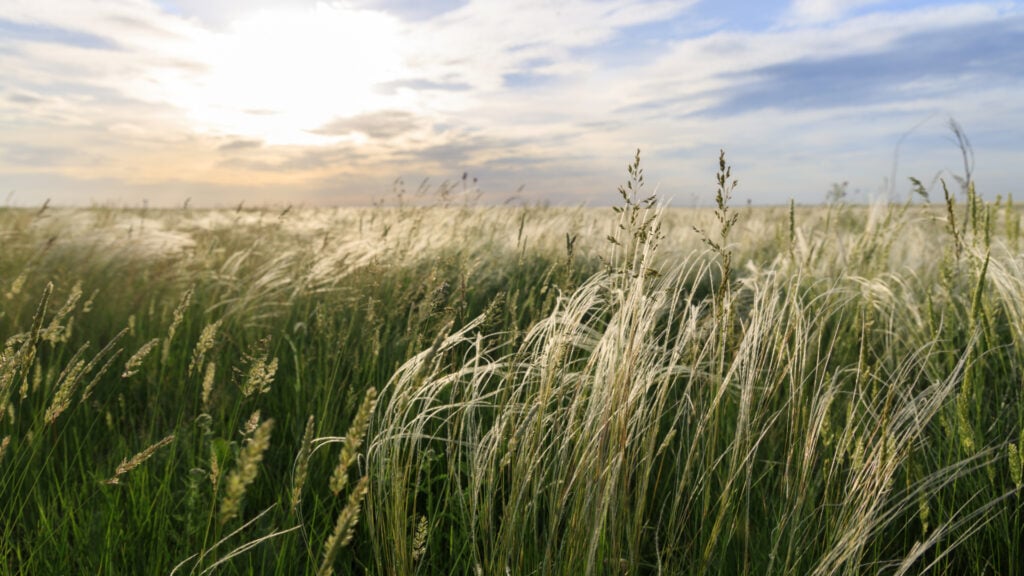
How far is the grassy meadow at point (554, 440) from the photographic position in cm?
147

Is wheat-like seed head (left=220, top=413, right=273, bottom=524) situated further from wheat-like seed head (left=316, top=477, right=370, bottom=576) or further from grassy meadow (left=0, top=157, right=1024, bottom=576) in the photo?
wheat-like seed head (left=316, top=477, right=370, bottom=576)

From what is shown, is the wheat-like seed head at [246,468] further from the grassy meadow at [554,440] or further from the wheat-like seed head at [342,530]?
the wheat-like seed head at [342,530]

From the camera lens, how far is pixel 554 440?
1.53 metres

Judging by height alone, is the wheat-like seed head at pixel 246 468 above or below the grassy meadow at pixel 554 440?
above

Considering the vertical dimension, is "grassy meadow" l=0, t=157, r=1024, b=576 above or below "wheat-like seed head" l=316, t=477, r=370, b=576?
below

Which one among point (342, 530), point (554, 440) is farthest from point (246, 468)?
point (554, 440)

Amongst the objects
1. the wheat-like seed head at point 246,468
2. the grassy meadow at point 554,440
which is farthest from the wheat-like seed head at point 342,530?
the wheat-like seed head at point 246,468

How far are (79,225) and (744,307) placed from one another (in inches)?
218

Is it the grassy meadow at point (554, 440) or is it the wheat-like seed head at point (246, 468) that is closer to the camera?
the wheat-like seed head at point (246, 468)

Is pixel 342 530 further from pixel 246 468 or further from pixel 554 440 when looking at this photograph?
pixel 554 440

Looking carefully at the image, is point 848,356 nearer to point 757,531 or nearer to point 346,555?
point 757,531

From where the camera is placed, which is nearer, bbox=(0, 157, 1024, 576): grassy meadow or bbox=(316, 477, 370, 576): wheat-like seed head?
bbox=(316, 477, 370, 576): wheat-like seed head

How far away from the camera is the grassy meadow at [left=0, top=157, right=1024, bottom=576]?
1471 mm

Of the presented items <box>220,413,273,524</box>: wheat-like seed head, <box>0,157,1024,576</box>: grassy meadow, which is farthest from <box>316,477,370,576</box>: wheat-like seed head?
<box>220,413,273,524</box>: wheat-like seed head
